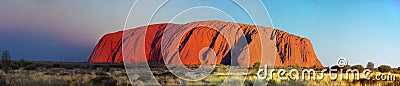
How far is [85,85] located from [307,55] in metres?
122

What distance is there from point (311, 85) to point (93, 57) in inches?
4628

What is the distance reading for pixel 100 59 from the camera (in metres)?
129

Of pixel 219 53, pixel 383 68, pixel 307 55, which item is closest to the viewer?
pixel 383 68

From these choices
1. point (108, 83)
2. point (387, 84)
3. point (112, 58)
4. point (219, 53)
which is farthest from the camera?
point (112, 58)

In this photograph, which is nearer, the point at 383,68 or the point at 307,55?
the point at 383,68

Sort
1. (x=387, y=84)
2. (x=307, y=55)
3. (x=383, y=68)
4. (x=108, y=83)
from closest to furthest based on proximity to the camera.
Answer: (x=108, y=83)
(x=387, y=84)
(x=383, y=68)
(x=307, y=55)

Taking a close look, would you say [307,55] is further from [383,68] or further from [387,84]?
[387,84]

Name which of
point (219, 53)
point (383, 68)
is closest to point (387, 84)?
point (383, 68)

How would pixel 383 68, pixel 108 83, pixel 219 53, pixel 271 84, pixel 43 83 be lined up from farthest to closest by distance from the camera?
pixel 219 53 → pixel 383 68 → pixel 271 84 → pixel 108 83 → pixel 43 83

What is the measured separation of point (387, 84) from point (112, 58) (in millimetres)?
109631

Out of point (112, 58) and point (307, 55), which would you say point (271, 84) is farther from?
point (307, 55)

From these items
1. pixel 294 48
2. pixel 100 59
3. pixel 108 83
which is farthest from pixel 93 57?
pixel 108 83

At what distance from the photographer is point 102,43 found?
140m

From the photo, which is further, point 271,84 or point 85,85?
point 271,84
